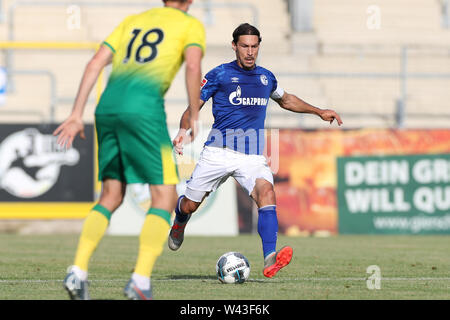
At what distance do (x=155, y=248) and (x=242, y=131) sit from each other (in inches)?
118

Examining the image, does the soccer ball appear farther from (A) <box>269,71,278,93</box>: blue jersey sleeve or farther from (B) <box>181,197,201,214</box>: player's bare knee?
(A) <box>269,71,278,93</box>: blue jersey sleeve

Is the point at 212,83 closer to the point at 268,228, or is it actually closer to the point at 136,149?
the point at 268,228

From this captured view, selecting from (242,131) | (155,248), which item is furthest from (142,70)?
Answer: (242,131)

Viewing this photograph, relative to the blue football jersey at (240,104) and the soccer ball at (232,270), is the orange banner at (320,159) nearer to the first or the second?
the blue football jersey at (240,104)

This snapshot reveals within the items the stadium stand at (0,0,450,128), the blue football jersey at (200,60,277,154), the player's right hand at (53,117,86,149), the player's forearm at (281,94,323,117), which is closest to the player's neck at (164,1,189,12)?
the player's right hand at (53,117,86,149)

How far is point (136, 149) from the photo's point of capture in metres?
6.57

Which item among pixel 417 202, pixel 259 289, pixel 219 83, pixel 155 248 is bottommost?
pixel 417 202

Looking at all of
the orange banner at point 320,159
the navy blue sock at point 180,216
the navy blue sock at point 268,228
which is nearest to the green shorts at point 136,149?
the navy blue sock at point 268,228

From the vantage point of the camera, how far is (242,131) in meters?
9.48

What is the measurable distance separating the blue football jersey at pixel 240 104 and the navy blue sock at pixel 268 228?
0.71 m

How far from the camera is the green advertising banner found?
18.3m

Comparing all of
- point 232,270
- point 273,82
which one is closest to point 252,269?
point 232,270

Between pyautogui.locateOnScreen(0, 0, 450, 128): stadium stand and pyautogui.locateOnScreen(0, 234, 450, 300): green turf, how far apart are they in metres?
5.14
